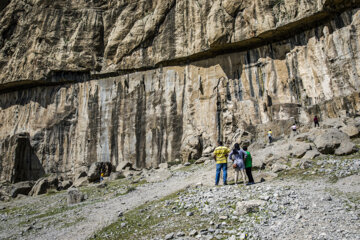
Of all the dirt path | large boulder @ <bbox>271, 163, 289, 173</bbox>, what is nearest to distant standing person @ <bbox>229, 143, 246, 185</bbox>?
large boulder @ <bbox>271, 163, 289, 173</bbox>

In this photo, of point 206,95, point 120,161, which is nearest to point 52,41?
point 120,161

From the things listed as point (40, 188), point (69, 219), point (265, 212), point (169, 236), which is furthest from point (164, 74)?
point (169, 236)

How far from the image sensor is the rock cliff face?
77.5 ft

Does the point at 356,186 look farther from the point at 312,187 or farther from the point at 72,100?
the point at 72,100

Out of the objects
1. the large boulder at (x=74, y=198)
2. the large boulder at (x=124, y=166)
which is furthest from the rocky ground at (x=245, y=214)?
the large boulder at (x=124, y=166)

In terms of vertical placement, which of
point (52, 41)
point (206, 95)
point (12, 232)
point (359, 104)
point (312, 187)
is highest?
point (52, 41)

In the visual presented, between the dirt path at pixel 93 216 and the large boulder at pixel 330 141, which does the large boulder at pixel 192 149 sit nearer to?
the dirt path at pixel 93 216

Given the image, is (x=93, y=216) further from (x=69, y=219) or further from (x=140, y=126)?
(x=140, y=126)

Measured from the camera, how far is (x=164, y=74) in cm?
3045

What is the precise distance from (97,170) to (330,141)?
17666 mm

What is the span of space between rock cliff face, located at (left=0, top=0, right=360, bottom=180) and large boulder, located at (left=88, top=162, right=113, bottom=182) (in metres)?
4.08

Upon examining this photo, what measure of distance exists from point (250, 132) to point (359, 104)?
23.9 feet

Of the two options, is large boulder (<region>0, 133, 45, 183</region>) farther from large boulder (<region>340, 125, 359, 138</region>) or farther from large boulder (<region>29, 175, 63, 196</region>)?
large boulder (<region>340, 125, 359, 138</region>)

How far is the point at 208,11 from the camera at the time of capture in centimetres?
2861
